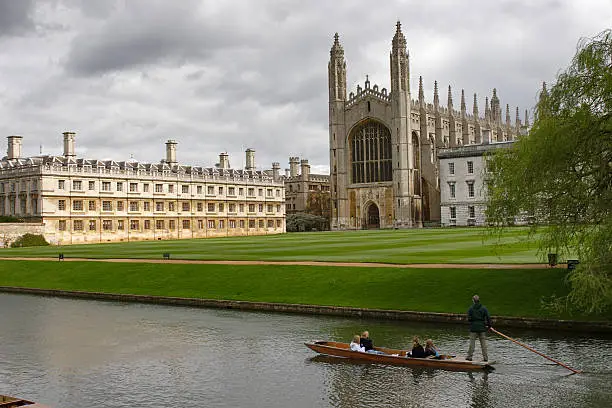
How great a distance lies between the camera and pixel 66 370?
56.8ft

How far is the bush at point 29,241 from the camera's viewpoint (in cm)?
6600

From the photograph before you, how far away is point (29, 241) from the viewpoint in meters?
67.4

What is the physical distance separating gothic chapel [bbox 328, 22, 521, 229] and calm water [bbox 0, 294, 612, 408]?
79212 millimetres

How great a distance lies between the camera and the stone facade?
12562cm

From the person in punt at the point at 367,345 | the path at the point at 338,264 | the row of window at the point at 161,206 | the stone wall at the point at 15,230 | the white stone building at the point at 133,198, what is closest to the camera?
the person in punt at the point at 367,345

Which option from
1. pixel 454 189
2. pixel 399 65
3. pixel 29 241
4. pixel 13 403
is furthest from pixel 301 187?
pixel 13 403

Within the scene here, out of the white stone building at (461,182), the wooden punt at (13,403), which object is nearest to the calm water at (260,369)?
the wooden punt at (13,403)

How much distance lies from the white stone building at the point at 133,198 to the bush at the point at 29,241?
77.2 inches

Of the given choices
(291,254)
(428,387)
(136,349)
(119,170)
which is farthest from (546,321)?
(119,170)

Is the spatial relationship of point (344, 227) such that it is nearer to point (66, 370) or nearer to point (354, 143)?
point (354, 143)

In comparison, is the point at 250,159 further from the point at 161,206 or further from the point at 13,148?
the point at 13,148

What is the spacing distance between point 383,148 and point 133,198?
134 ft

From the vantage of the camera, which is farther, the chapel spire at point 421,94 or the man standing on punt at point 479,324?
the chapel spire at point 421,94

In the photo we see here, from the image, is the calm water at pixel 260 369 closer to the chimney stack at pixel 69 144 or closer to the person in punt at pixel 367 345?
the person in punt at pixel 367 345
